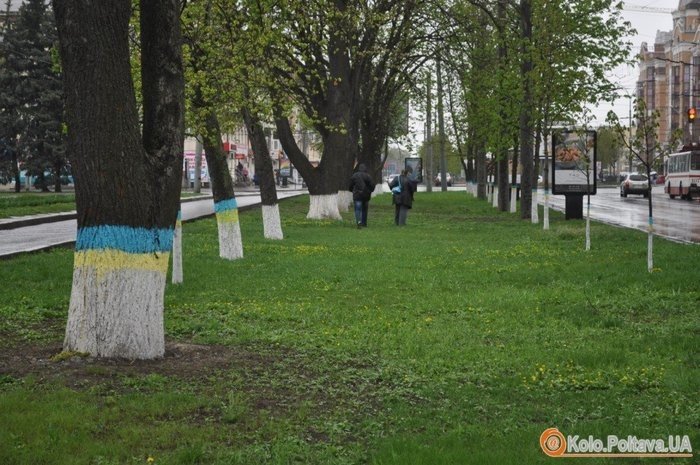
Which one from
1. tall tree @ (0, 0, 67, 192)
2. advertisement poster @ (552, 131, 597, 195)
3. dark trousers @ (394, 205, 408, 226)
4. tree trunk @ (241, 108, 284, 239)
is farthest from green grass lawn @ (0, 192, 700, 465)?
tall tree @ (0, 0, 67, 192)

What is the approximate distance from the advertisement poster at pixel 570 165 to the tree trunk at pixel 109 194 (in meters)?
21.4

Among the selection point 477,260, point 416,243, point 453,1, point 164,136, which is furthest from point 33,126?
point 164,136

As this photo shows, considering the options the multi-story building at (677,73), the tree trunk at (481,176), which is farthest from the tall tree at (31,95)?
the multi-story building at (677,73)

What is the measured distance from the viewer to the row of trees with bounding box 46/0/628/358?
8.48m

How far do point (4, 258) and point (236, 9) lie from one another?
5660 mm

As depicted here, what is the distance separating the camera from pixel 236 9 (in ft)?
57.4

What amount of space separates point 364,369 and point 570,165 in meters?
24.6

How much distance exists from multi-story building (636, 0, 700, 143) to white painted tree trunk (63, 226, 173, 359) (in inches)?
3745

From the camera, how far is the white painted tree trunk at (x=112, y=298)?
334 inches

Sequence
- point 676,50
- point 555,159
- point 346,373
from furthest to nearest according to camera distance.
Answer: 1. point 676,50
2. point 555,159
3. point 346,373

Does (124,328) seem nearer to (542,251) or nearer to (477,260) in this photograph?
(477,260)

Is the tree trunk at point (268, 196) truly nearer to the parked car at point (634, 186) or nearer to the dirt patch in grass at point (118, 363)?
the dirt patch in grass at point (118, 363)

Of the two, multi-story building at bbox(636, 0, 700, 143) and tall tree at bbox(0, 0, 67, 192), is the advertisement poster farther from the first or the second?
multi-story building at bbox(636, 0, 700, 143)

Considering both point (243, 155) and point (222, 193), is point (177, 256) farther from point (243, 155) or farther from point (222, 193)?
point (243, 155)
